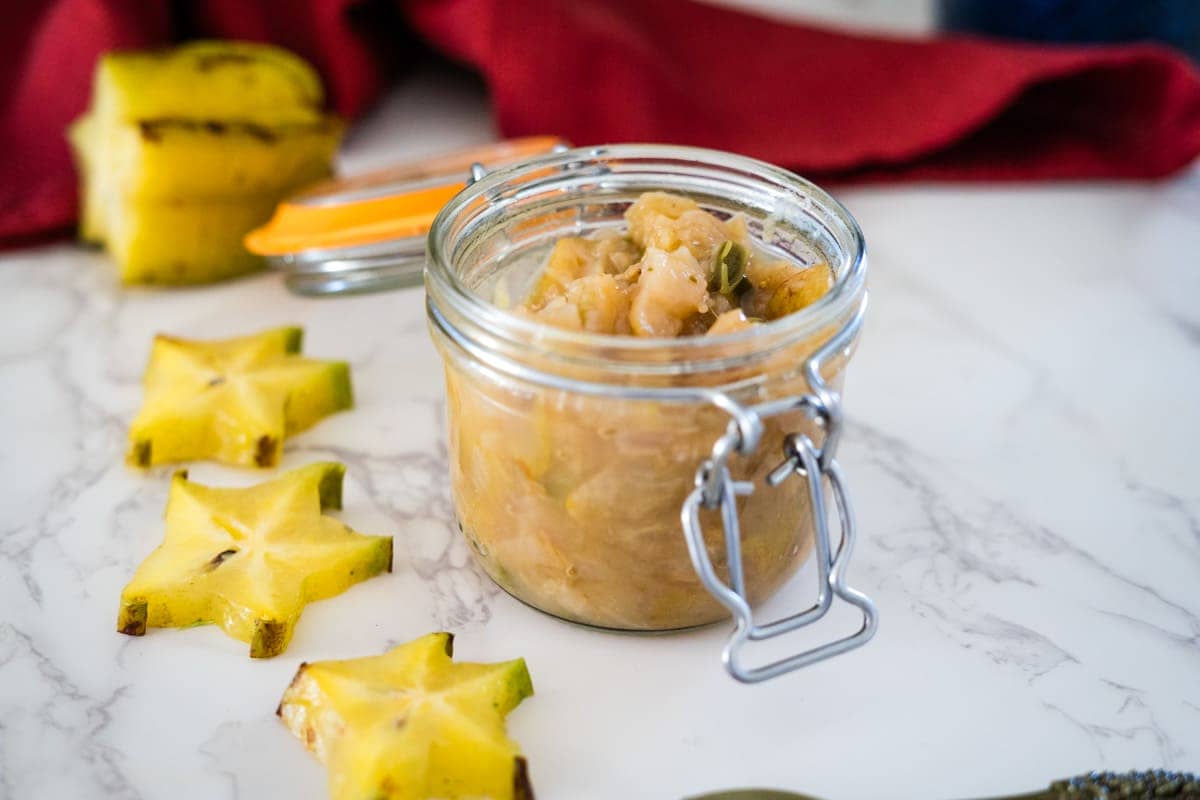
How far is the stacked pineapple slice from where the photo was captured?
1192 mm

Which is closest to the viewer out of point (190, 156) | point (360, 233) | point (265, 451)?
point (265, 451)

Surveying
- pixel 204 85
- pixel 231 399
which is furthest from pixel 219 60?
pixel 231 399

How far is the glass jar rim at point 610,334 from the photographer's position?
27.7 inches

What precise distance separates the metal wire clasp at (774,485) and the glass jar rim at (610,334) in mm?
31

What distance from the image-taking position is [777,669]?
691 mm

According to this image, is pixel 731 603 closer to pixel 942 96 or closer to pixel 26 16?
pixel 942 96

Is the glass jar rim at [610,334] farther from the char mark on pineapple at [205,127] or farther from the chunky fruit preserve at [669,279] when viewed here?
the char mark on pineapple at [205,127]

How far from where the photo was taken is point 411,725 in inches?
27.8

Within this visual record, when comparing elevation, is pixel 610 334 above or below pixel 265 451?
above

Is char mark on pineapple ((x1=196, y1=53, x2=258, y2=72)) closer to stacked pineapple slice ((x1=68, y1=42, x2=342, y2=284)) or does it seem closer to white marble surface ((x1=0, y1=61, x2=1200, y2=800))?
stacked pineapple slice ((x1=68, y1=42, x2=342, y2=284))

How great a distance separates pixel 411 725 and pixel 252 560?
208 millimetres

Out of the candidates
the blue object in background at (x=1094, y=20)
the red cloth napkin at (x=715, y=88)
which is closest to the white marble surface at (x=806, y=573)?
the red cloth napkin at (x=715, y=88)

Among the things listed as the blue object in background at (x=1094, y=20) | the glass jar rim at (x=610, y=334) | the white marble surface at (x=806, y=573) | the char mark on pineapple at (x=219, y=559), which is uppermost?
the glass jar rim at (x=610, y=334)

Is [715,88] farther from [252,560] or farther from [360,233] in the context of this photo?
[252,560]
